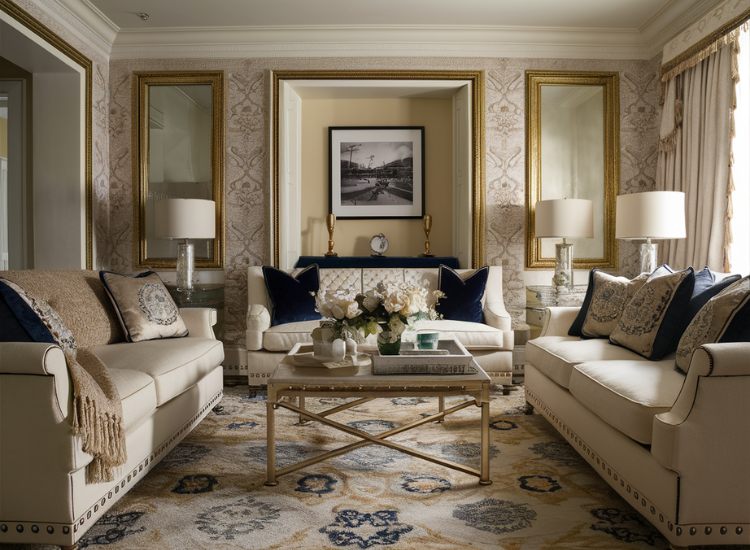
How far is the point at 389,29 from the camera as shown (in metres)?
4.46

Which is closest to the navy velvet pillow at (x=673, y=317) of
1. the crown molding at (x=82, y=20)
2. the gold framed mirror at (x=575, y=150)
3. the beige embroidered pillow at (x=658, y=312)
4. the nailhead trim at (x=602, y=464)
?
the beige embroidered pillow at (x=658, y=312)

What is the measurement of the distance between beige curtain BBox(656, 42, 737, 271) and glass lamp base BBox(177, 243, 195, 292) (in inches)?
153

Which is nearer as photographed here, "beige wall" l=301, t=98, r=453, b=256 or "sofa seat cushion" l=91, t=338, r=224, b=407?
"sofa seat cushion" l=91, t=338, r=224, b=407

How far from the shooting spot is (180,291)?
4.20 meters

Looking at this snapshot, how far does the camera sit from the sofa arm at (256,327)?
145 inches

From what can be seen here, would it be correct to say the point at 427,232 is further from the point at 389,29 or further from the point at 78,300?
the point at 78,300

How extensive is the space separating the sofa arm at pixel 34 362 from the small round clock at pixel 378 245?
11.1ft

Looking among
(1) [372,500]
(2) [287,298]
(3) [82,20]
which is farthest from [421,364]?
(3) [82,20]

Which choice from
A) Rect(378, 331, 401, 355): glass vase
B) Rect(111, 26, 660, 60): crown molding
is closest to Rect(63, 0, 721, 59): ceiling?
Rect(111, 26, 660, 60): crown molding

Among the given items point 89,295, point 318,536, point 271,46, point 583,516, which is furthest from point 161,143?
point 583,516

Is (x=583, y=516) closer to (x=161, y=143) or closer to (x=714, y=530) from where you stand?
(x=714, y=530)

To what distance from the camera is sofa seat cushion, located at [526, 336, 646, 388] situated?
2.45m

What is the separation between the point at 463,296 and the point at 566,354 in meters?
1.41

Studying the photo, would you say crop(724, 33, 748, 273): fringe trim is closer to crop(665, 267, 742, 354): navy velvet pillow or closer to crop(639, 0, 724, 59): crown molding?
crop(639, 0, 724, 59): crown molding
